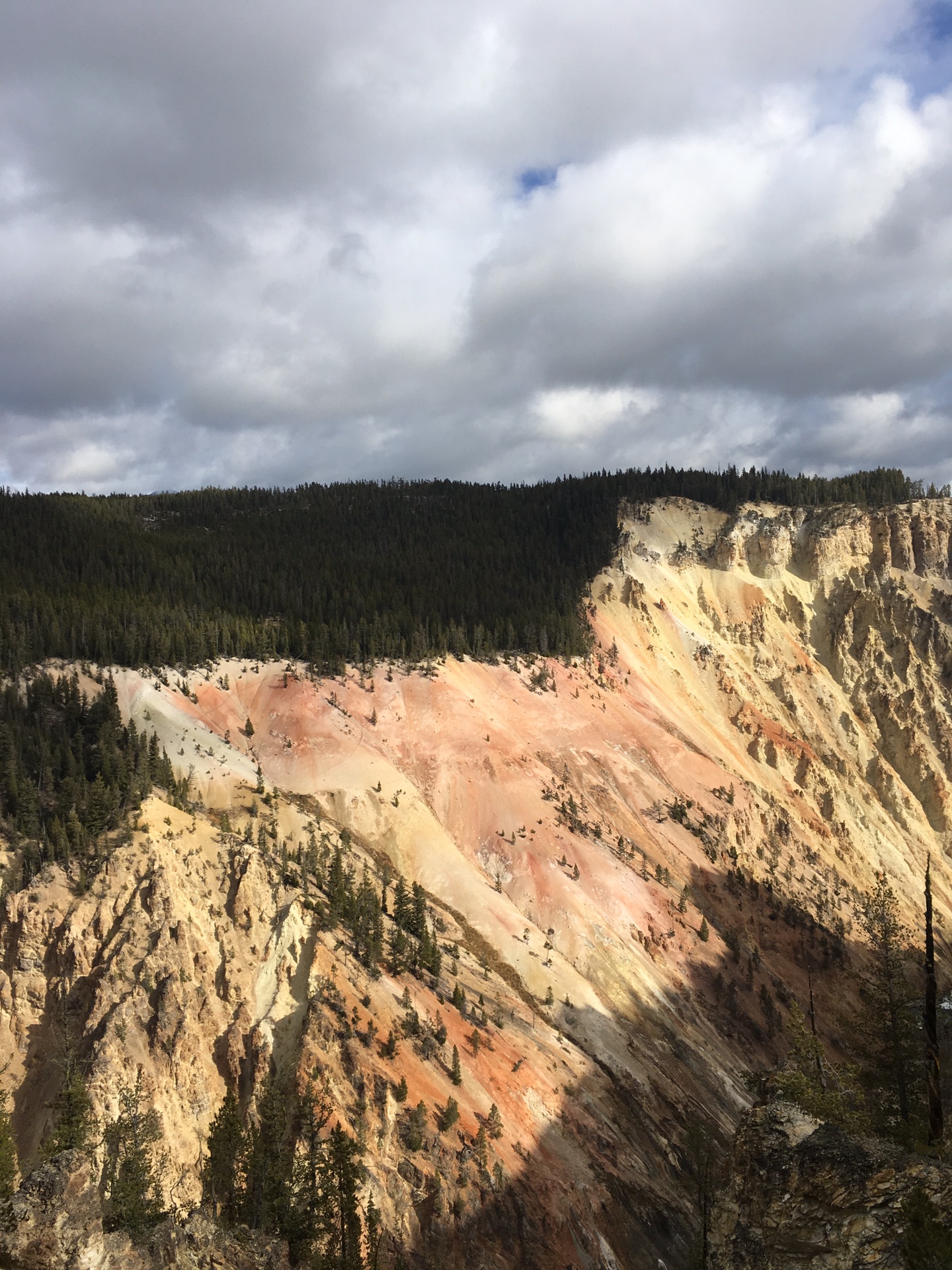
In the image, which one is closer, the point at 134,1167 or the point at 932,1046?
the point at 932,1046

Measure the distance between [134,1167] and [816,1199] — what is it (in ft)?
66.9

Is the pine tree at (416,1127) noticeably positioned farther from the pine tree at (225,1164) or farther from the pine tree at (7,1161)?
the pine tree at (7,1161)

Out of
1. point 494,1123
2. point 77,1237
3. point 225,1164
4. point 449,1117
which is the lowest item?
point 494,1123

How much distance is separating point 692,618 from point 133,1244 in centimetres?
9409

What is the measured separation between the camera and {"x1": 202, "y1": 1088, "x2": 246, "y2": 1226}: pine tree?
2686 cm

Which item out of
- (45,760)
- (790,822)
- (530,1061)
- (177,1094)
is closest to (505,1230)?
(530,1061)

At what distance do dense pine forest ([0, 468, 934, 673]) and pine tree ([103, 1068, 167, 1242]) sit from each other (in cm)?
4029

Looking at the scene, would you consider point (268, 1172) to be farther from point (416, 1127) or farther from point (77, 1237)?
point (77, 1237)

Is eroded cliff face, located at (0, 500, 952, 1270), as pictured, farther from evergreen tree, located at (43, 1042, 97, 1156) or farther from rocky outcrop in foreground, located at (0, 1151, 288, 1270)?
rocky outcrop in foreground, located at (0, 1151, 288, 1270)

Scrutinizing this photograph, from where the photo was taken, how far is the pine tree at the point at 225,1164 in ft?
88.1

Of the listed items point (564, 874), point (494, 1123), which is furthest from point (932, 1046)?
point (564, 874)

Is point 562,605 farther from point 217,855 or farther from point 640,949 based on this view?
point 217,855

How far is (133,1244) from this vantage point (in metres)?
18.4

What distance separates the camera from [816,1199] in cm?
1680
